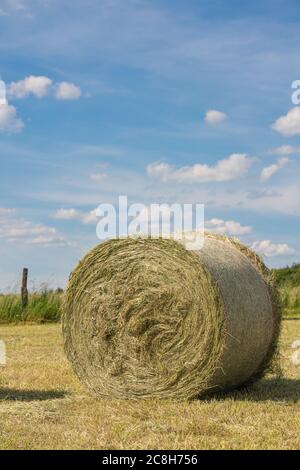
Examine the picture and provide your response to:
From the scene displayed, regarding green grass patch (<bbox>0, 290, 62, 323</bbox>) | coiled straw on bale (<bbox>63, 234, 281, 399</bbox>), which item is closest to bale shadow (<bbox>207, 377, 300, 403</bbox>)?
coiled straw on bale (<bbox>63, 234, 281, 399</bbox>)

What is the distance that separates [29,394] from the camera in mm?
8258

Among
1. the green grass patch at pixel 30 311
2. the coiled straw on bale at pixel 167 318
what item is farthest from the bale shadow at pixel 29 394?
the green grass patch at pixel 30 311

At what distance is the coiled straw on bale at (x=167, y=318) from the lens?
753 centimetres

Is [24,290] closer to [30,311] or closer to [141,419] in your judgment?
[30,311]

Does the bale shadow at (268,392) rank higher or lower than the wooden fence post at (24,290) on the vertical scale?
lower

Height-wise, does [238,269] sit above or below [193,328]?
above

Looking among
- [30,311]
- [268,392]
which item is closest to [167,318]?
[268,392]

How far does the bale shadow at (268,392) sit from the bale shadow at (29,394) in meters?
1.69

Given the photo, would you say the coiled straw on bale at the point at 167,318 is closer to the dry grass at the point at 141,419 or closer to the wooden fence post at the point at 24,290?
the dry grass at the point at 141,419

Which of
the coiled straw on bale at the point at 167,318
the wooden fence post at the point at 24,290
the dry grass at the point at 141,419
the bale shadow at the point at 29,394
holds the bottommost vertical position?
the dry grass at the point at 141,419
